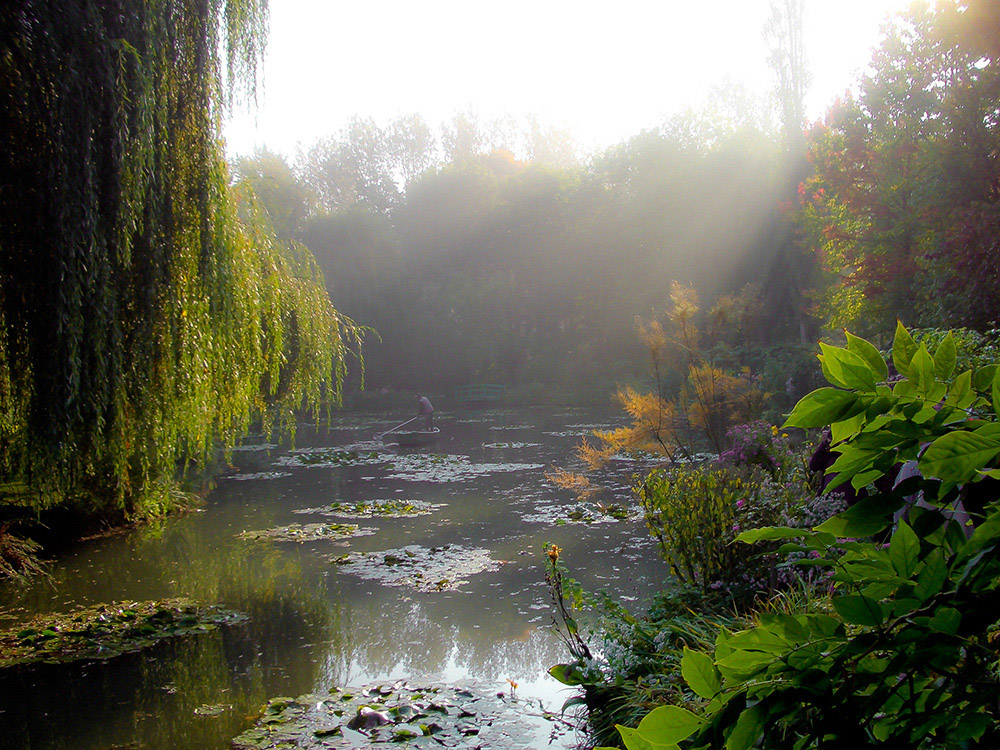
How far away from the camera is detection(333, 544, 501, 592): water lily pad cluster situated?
7.86 m

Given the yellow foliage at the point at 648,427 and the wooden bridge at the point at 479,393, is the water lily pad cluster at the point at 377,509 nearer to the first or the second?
the yellow foliage at the point at 648,427

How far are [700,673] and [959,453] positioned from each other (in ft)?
1.17

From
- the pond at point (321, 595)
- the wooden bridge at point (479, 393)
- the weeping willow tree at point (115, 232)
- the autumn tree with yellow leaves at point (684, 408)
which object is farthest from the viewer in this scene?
the wooden bridge at point (479, 393)

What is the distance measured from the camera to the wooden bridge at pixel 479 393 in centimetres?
3750

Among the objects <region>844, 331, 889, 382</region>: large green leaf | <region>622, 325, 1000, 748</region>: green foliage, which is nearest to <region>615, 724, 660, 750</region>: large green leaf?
<region>622, 325, 1000, 748</region>: green foliage

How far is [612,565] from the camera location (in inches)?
315

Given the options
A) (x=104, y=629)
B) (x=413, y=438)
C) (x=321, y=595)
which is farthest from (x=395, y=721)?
(x=413, y=438)

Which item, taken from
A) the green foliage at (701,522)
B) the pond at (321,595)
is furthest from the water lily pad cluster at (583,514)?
the green foliage at (701,522)

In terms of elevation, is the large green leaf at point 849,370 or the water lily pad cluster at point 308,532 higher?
the large green leaf at point 849,370

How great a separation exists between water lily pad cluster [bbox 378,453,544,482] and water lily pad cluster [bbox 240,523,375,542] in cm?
432

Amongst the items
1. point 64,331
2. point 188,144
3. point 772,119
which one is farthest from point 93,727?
point 772,119

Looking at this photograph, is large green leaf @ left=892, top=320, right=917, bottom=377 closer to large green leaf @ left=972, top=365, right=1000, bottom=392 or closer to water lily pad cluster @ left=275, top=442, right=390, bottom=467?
large green leaf @ left=972, top=365, right=1000, bottom=392

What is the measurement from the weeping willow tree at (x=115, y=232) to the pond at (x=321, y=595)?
169 cm

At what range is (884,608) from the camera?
2.43 feet
